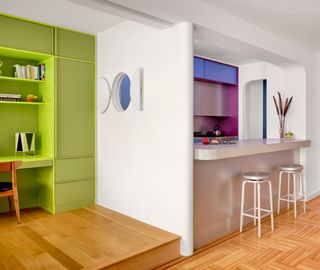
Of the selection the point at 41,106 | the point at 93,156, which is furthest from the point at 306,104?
the point at 41,106

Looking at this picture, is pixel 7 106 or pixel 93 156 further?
pixel 93 156

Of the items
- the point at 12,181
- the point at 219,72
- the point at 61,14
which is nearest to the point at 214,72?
the point at 219,72

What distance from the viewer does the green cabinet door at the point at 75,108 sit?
3859mm

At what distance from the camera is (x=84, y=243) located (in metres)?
2.79

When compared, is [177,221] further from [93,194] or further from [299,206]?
[299,206]

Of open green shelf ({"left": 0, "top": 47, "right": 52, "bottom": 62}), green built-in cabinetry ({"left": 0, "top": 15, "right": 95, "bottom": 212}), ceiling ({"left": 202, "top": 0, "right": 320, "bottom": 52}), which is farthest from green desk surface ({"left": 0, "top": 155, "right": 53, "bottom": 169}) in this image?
ceiling ({"left": 202, "top": 0, "right": 320, "bottom": 52})

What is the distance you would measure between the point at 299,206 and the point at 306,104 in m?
1.59

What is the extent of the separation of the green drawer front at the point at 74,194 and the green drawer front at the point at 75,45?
173cm

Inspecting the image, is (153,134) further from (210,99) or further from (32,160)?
(210,99)

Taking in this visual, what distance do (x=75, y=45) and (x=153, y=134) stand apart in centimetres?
182

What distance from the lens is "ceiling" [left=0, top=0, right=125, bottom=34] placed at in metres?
3.13

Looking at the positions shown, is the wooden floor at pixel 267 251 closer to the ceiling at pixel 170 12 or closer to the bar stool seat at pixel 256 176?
the bar stool seat at pixel 256 176

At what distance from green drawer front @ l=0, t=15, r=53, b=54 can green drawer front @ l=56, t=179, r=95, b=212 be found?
1.78 m

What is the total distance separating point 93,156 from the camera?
4.16 metres
